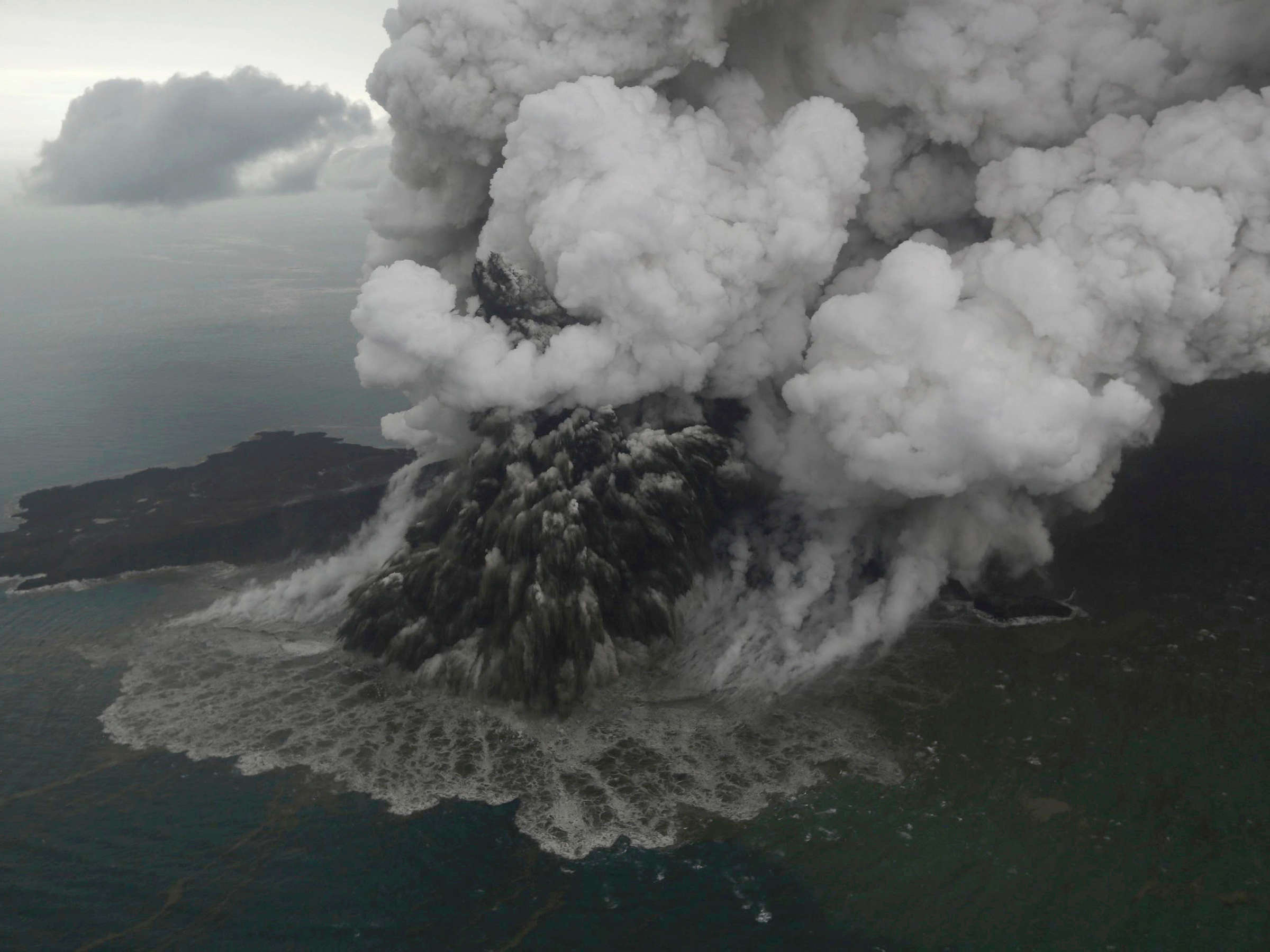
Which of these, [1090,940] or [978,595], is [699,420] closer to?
[978,595]

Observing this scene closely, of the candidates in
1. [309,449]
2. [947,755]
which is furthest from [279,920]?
[309,449]

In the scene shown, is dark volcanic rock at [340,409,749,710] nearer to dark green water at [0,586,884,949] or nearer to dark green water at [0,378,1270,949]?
dark green water at [0,378,1270,949]

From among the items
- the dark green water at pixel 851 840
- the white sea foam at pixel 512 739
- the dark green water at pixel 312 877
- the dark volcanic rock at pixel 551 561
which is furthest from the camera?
the dark volcanic rock at pixel 551 561

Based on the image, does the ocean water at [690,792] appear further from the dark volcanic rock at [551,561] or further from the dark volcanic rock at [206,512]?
the dark volcanic rock at [206,512]

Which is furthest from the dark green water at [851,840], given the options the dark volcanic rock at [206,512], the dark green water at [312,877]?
the dark volcanic rock at [206,512]

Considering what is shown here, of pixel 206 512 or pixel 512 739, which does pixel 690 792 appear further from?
pixel 206 512
